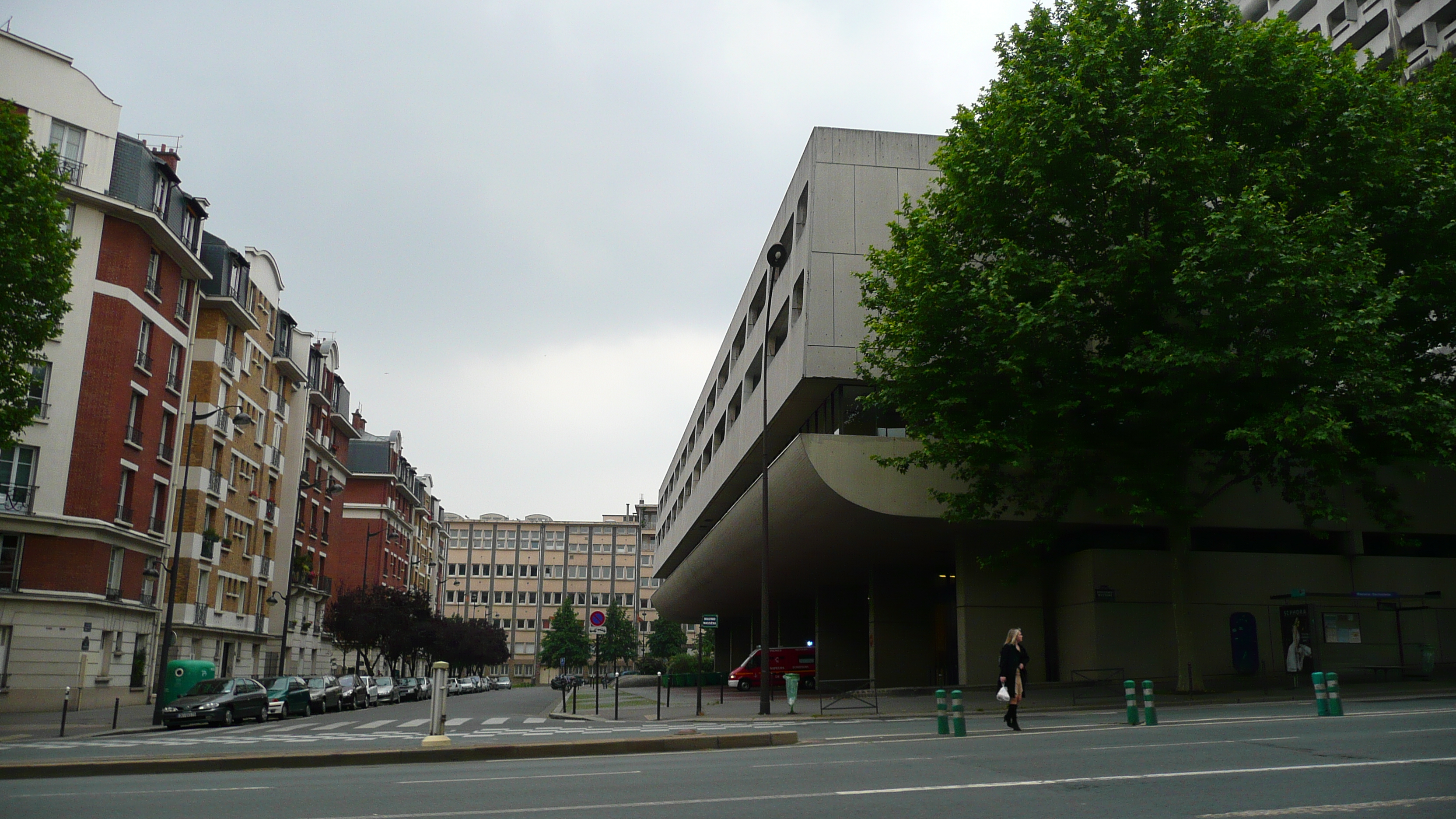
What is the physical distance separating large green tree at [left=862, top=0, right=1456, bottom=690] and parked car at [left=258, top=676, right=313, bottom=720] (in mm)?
22285

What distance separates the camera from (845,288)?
98.4 ft

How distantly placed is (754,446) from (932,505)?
11490mm

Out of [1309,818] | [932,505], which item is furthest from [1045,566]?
[1309,818]

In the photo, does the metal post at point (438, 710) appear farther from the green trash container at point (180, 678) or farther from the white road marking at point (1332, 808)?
the green trash container at point (180, 678)

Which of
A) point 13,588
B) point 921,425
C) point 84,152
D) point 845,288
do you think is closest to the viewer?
point 921,425

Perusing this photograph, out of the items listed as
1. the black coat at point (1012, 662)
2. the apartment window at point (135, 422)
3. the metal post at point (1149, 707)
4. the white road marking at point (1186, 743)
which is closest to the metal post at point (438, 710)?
the black coat at point (1012, 662)

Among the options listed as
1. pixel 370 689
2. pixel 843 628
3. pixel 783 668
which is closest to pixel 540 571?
pixel 370 689

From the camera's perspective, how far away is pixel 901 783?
385 inches

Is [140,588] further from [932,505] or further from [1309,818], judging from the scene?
[1309,818]

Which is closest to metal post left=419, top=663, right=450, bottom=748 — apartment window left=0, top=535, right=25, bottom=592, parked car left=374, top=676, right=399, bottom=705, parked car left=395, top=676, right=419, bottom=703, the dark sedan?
the dark sedan

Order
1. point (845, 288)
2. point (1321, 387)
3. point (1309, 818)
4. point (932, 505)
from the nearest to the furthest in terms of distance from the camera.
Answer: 1. point (1309, 818)
2. point (1321, 387)
3. point (932, 505)
4. point (845, 288)

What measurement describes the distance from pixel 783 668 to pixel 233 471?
28706 millimetres

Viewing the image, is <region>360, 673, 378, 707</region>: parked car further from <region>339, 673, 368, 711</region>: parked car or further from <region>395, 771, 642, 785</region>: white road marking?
<region>395, 771, 642, 785</region>: white road marking

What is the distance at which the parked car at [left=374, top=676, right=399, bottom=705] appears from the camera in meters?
49.9
